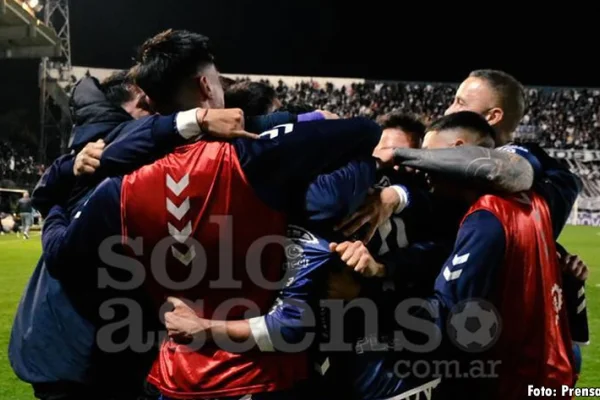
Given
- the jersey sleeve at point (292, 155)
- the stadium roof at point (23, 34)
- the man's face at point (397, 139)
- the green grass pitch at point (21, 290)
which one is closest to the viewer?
the jersey sleeve at point (292, 155)

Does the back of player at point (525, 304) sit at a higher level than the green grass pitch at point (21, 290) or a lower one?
higher

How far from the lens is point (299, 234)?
1916 mm

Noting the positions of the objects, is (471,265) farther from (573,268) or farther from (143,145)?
(143,145)

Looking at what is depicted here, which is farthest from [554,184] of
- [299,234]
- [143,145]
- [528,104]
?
[528,104]

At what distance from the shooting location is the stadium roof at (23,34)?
81.9 feet

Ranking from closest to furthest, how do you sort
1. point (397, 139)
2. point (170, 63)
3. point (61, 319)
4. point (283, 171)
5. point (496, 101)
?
1. point (283, 171)
2. point (170, 63)
3. point (61, 319)
4. point (397, 139)
5. point (496, 101)

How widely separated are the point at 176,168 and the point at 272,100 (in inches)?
50.8

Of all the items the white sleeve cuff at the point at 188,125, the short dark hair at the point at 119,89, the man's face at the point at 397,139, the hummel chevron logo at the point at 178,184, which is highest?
the short dark hair at the point at 119,89

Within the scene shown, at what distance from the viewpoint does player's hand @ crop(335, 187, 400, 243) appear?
1.95 metres

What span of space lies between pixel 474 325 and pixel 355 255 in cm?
53

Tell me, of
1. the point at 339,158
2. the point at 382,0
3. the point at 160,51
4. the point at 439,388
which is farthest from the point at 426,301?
the point at 382,0

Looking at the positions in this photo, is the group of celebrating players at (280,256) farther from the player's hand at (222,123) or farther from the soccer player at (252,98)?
the soccer player at (252,98)

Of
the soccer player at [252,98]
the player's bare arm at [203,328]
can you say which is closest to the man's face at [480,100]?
the soccer player at [252,98]

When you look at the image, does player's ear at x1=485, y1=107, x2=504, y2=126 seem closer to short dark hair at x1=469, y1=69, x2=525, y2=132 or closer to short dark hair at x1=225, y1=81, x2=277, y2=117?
short dark hair at x1=469, y1=69, x2=525, y2=132
